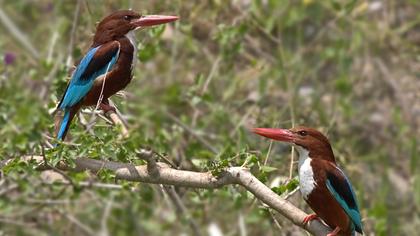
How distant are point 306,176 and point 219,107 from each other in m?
1.76

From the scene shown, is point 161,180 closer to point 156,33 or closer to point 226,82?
point 156,33

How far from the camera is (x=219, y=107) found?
5.82 metres

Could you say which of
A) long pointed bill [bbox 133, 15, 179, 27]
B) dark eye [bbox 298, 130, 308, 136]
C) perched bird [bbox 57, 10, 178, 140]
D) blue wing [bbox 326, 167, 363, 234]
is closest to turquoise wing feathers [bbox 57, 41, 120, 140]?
perched bird [bbox 57, 10, 178, 140]

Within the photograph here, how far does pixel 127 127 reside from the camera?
151 inches

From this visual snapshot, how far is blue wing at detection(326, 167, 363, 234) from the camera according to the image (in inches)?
164

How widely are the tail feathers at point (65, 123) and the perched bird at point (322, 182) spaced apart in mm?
764

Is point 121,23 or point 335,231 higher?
point 121,23

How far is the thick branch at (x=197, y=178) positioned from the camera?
3.64m

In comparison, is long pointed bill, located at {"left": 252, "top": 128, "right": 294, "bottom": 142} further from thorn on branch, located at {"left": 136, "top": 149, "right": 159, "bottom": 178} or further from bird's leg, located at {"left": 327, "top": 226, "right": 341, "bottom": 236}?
thorn on branch, located at {"left": 136, "top": 149, "right": 159, "bottom": 178}

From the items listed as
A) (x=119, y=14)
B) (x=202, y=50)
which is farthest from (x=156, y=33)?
(x=202, y=50)

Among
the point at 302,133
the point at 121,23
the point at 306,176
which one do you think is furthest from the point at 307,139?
the point at 121,23

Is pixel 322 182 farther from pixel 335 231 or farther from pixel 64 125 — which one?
pixel 64 125

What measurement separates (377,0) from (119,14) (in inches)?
140

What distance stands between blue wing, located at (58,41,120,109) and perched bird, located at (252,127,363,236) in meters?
0.70
